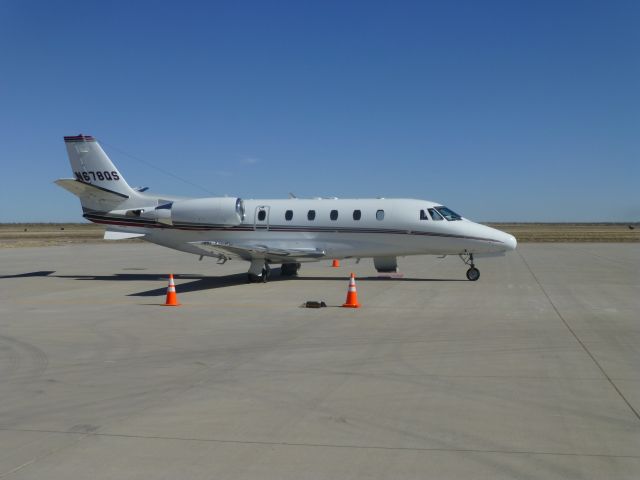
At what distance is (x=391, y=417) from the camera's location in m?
6.23

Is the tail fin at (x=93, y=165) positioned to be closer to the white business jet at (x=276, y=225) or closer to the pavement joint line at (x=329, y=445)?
the white business jet at (x=276, y=225)

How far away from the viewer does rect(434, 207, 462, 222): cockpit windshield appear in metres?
20.8

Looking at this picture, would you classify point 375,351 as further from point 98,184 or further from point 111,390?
point 98,184

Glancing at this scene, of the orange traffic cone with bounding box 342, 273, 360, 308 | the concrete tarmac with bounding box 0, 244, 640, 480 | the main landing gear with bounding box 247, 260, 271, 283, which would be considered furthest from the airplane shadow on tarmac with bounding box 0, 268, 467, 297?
the orange traffic cone with bounding box 342, 273, 360, 308

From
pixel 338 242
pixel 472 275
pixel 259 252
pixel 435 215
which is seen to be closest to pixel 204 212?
pixel 259 252

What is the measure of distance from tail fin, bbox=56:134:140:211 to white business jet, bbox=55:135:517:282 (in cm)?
4

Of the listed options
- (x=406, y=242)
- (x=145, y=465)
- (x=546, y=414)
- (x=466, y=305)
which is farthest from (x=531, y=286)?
(x=145, y=465)

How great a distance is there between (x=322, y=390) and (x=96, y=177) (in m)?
18.4

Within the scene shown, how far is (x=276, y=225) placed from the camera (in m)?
22.2

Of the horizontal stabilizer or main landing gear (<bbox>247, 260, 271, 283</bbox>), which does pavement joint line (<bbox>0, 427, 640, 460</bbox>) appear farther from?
the horizontal stabilizer

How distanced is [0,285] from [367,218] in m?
12.2

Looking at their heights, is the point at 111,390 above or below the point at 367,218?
below

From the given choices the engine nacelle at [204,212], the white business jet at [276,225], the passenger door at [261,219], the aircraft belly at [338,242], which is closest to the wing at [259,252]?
the white business jet at [276,225]

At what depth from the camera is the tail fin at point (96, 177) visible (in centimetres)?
2320
